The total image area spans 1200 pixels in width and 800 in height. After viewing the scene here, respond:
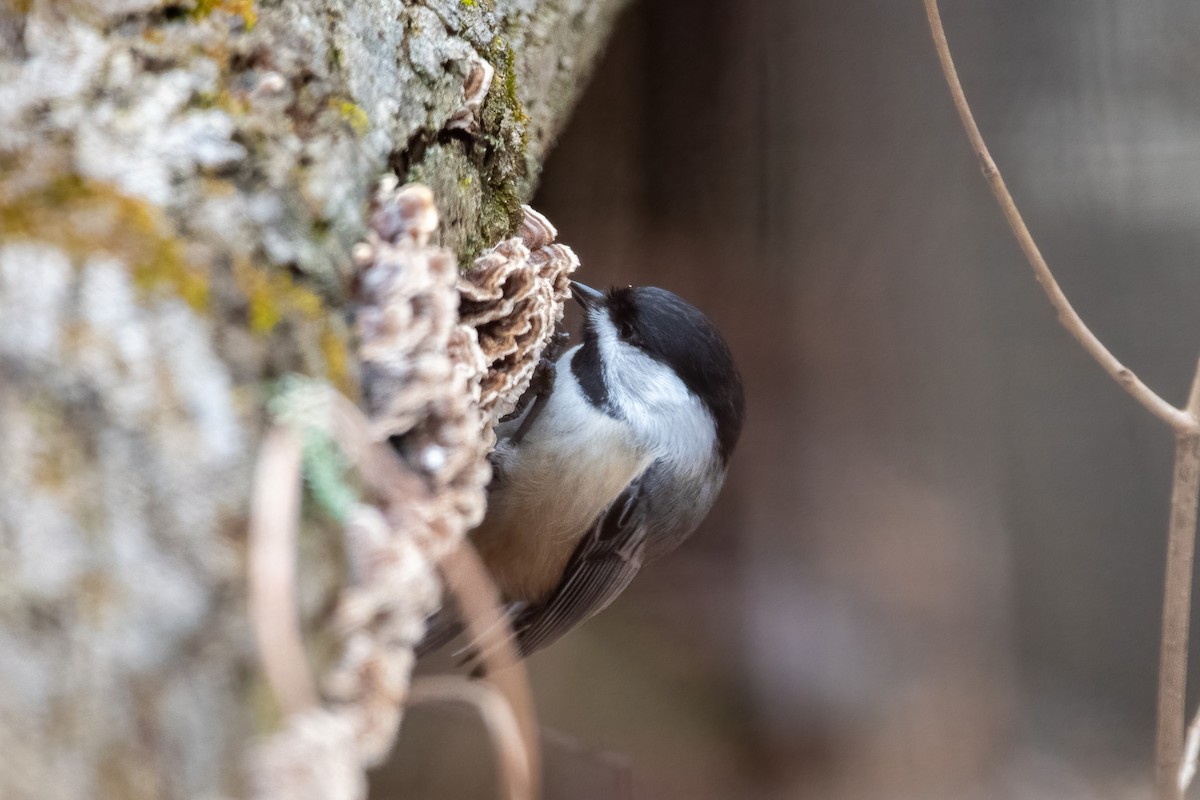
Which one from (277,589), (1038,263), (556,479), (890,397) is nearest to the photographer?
(277,589)

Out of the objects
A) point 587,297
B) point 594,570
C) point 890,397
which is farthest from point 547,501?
point 890,397

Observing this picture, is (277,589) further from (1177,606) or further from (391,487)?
(1177,606)

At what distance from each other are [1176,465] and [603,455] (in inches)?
26.0

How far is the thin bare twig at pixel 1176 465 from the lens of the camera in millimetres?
823

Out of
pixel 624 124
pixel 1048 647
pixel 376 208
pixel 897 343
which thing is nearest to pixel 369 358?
pixel 376 208

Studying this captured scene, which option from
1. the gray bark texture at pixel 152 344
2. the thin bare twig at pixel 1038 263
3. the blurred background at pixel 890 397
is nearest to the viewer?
the gray bark texture at pixel 152 344

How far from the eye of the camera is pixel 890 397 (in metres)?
1.80

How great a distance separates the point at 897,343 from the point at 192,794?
1657mm

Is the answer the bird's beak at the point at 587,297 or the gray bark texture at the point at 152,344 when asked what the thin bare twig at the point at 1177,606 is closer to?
the bird's beak at the point at 587,297

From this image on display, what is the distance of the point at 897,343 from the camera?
1.78 m

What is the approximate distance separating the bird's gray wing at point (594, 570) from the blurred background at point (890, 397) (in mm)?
601

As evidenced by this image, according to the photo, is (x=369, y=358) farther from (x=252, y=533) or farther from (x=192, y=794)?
(x=192, y=794)

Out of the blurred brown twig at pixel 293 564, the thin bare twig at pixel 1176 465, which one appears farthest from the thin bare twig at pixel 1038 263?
the blurred brown twig at pixel 293 564

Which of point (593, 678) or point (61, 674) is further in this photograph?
point (593, 678)
